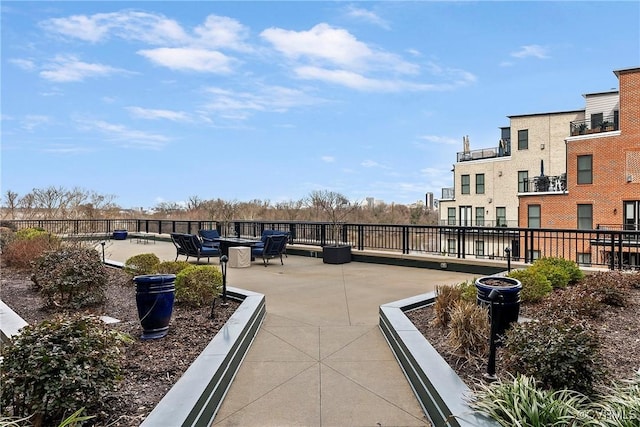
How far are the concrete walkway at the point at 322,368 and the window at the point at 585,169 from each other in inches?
791

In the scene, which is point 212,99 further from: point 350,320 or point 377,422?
point 377,422

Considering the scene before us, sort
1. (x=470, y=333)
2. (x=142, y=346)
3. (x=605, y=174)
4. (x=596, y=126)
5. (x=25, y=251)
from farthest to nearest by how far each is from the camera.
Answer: (x=596, y=126) → (x=605, y=174) → (x=25, y=251) → (x=142, y=346) → (x=470, y=333)

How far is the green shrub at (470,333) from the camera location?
3.70m

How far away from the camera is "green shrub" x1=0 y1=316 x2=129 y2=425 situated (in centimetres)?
249

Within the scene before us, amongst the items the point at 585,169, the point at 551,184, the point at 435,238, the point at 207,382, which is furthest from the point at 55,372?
the point at 551,184

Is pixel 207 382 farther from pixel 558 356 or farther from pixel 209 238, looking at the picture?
pixel 209 238

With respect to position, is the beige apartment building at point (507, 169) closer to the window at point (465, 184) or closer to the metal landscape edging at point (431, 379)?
the window at point (465, 184)

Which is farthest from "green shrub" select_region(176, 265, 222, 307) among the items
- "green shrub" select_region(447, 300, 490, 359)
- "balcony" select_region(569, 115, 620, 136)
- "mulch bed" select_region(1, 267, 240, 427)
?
"balcony" select_region(569, 115, 620, 136)

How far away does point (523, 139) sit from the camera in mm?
30828

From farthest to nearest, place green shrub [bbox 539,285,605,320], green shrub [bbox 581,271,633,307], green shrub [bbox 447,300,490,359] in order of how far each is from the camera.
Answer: green shrub [bbox 581,271,633,307]
green shrub [bbox 539,285,605,320]
green shrub [bbox 447,300,490,359]

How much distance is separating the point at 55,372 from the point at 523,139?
34095 millimetres

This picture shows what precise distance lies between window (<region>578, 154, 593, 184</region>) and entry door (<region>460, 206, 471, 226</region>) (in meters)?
10.8

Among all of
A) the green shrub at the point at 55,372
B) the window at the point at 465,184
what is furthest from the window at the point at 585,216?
the green shrub at the point at 55,372

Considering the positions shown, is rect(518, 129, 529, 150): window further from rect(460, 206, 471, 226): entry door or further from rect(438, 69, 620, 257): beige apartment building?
rect(460, 206, 471, 226): entry door
